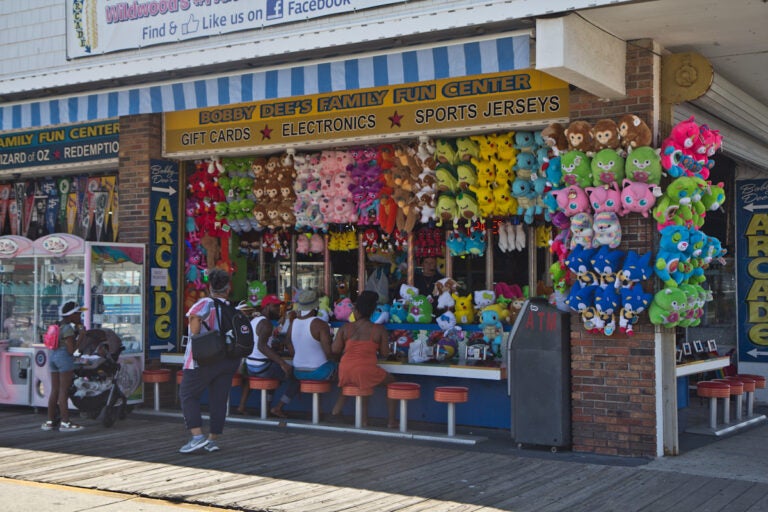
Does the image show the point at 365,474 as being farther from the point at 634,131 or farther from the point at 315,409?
the point at 634,131

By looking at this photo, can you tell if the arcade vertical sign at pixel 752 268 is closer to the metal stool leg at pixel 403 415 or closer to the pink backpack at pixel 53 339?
the metal stool leg at pixel 403 415

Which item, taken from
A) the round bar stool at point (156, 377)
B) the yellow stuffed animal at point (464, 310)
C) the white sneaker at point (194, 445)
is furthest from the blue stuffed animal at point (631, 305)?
the round bar stool at point (156, 377)

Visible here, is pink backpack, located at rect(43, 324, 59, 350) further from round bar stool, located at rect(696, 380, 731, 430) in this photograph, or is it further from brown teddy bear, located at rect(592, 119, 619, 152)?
round bar stool, located at rect(696, 380, 731, 430)

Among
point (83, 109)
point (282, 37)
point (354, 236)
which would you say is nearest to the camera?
point (282, 37)

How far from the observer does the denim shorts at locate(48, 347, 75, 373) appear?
404 inches

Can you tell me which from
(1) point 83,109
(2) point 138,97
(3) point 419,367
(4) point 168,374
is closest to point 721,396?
(3) point 419,367

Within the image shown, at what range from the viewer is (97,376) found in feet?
34.5

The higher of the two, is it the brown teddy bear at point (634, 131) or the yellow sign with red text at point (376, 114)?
the yellow sign with red text at point (376, 114)

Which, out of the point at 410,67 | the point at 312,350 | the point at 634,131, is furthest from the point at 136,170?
the point at 634,131

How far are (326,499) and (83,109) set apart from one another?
6.33m

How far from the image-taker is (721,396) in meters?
10.2

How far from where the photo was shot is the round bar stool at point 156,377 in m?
11.4

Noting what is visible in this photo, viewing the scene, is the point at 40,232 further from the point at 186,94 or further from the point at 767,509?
the point at 767,509

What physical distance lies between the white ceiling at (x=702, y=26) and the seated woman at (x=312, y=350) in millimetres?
4612
